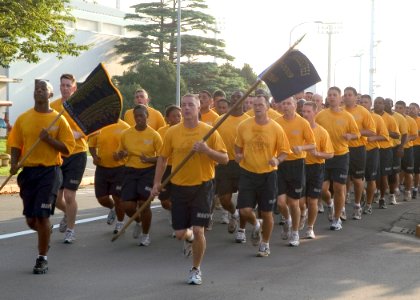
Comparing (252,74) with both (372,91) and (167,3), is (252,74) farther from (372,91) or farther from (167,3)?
(372,91)

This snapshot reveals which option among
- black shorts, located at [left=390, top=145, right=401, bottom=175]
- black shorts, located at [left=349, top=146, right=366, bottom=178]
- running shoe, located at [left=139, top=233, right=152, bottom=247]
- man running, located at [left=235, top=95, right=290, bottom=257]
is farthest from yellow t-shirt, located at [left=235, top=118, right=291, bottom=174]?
black shorts, located at [left=390, top=145, right=401, bottom=175]

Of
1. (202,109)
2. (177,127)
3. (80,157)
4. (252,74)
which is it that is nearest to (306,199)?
(202,109)

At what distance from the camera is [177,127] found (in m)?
8.43

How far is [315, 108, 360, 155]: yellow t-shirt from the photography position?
12.7 m

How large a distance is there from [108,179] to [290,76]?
11.6ft

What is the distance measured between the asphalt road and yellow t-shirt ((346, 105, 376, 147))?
1.76 m

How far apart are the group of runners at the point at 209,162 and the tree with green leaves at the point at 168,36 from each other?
124 ft

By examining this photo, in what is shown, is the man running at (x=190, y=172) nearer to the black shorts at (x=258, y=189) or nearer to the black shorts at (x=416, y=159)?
the black shorts at (x=258, y=189)

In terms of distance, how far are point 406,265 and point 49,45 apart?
16.0 m

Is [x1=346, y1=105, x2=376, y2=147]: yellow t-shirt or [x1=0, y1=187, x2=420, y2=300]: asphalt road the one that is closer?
[x1=0, y1=187, x2=420, y2=300]: asphalt road

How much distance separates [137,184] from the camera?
1047 cm

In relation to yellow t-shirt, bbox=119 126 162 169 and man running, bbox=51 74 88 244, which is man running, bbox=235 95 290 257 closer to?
yellow t-shirt, bbox=119 126 162 169

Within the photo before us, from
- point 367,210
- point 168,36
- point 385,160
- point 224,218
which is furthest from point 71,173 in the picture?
point 168,36

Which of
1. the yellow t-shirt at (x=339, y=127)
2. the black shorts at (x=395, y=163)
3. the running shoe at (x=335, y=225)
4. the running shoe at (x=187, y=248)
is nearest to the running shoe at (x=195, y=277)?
the running shoe at (x=187, y=248)
